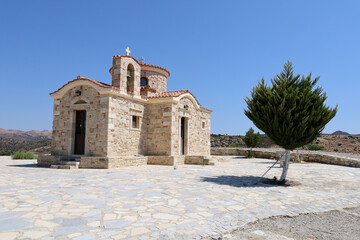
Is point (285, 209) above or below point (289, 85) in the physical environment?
below

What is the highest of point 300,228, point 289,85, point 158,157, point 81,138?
point 289,85

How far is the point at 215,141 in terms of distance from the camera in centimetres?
3234

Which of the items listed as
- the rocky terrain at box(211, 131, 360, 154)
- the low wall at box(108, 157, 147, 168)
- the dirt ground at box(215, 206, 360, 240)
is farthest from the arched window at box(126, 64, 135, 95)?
the rocky terrain at box(211, 131, 360, 154)

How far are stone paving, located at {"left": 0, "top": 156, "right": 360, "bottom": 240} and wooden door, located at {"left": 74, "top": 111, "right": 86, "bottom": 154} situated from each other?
4.89m

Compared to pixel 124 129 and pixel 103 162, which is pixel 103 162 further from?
pixel 124 129

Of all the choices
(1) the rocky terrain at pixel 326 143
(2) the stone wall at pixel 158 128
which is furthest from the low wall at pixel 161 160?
(1) the rocky terrain at pixel 326 143

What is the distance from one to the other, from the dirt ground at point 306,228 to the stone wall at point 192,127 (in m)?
9.30

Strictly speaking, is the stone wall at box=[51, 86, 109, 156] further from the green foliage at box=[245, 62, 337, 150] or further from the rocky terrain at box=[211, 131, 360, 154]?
the rocky terrain at box=[211, 131, 360, 154]

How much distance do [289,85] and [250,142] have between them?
43.4ft

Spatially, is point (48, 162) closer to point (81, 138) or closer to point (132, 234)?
point (81, 138)

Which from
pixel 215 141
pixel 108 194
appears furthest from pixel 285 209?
pixel 215 141

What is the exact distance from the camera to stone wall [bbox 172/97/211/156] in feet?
44.4

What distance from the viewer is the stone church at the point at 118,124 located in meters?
11.3

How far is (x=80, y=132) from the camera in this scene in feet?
40.1
